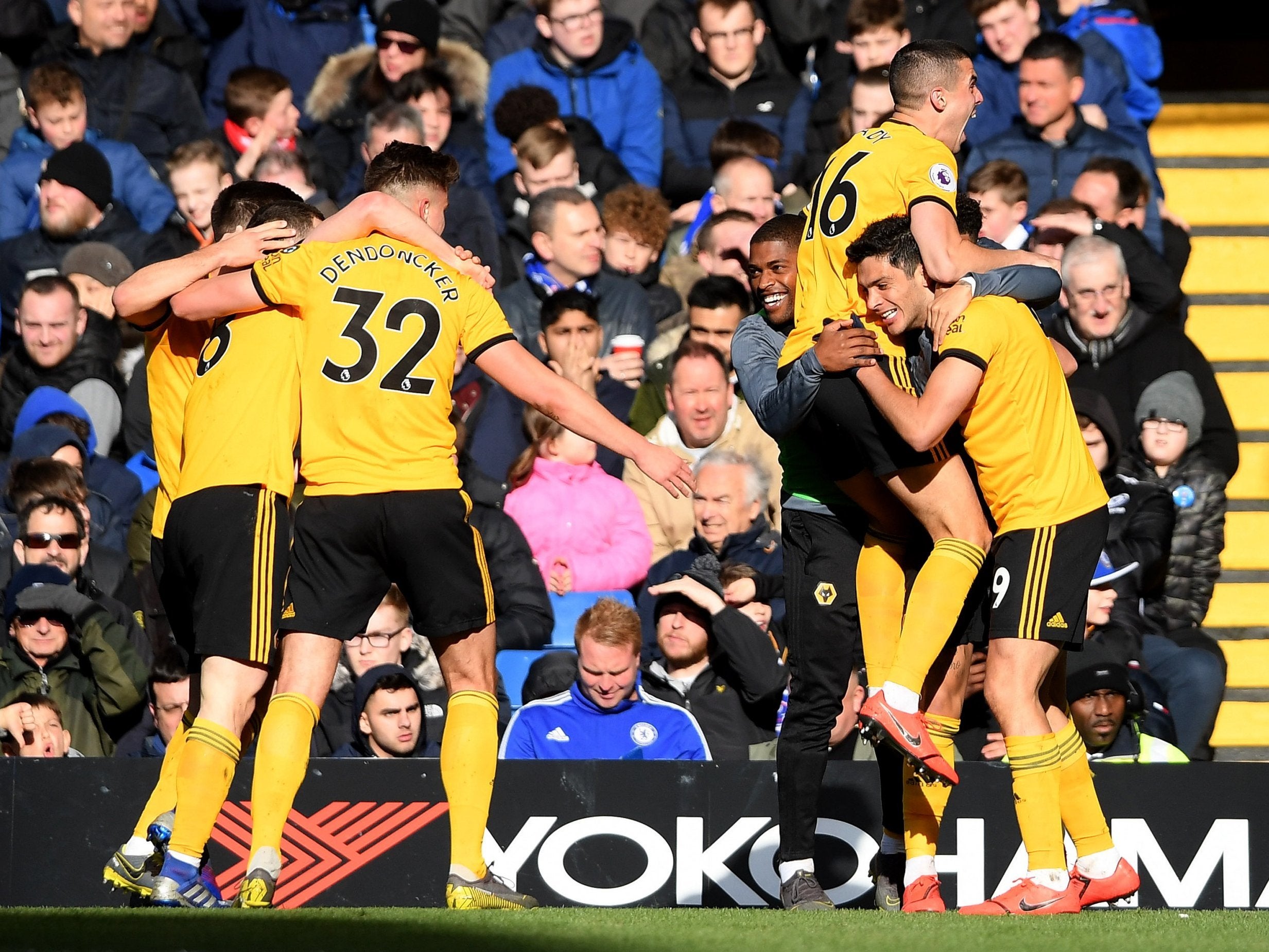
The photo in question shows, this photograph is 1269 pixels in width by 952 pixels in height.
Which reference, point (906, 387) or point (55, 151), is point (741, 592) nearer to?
point (906, 387)

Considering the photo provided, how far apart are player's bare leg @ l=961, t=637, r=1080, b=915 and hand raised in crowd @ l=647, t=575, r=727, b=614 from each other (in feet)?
8.01

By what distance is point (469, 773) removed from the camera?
5.79m

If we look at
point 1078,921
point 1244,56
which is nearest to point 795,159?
point 1244,56

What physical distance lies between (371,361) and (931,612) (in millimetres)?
2048

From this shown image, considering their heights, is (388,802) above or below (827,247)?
below

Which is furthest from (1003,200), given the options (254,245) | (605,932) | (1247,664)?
(605,932)

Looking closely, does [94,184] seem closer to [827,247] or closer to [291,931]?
[827,247]

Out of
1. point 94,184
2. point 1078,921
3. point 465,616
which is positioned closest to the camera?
point 1078,921

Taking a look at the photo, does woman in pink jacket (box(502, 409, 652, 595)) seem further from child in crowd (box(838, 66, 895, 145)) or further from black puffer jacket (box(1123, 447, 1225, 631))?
child in crowd (box(838, 66, 895, 145))

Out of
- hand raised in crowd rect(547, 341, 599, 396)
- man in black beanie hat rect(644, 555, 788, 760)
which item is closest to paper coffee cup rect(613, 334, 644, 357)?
hand raised in crowd rect(547, 341, 599, 396)

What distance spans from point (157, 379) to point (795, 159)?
5.89 metres

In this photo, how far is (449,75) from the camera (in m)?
11.3

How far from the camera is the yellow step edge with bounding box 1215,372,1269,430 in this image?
429 inches

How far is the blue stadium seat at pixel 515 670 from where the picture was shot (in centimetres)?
839
